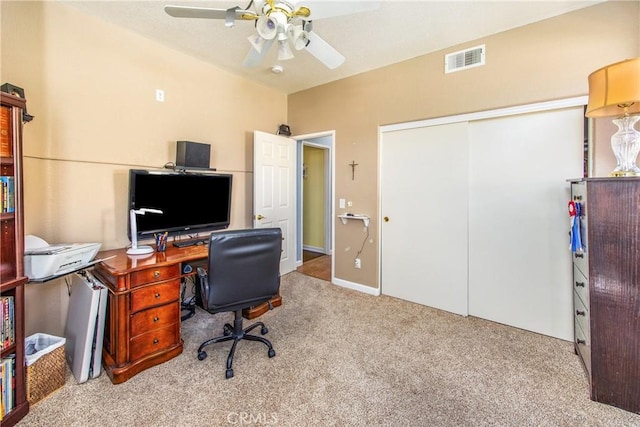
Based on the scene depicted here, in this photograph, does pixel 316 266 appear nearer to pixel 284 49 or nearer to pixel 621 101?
pixel 284 49

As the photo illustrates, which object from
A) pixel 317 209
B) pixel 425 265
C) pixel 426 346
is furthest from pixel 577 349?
pixel 317 209

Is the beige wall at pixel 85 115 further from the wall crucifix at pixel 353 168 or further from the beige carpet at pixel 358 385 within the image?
the wall crucifix at pixel 353 168

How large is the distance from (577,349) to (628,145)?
5.18 ft

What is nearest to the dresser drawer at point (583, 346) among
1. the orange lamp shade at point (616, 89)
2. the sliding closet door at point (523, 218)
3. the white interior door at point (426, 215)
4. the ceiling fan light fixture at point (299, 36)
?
the sliding closet door at point (523, 218)

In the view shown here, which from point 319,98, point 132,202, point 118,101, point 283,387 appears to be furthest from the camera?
point 319,98

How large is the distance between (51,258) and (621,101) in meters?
3.54

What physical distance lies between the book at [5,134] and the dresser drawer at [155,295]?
1.07 meters

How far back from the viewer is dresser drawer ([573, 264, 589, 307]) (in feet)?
6.10

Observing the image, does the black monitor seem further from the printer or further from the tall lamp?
the tall lamp

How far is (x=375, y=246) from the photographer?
348 cm

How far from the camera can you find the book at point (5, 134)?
1.50m

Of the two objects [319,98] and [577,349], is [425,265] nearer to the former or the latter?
[577,349]

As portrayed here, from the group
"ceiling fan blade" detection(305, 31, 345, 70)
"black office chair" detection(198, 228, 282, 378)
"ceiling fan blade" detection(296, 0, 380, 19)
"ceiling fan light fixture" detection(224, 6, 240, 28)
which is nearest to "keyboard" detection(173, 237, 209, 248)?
"black office chair" detection(198, 228, 282, 378)

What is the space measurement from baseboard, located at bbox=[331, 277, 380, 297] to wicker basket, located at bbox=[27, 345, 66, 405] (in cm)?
277
